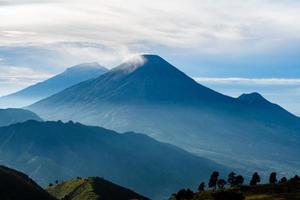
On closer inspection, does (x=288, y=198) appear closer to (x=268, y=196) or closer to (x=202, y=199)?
(x=268, y=196)

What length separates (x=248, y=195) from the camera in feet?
642

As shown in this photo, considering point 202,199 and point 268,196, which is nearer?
point 268,196

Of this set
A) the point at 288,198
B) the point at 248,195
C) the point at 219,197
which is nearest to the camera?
the point at 219,197

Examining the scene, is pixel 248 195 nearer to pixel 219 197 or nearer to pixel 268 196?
pixel 268 196

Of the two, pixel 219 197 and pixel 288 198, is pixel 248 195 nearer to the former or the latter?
pixel 288 198

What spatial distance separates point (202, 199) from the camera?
198875 mm

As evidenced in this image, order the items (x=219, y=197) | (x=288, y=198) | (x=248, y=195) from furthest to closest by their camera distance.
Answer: (x=248, y=195), (x=288, y=198), (x=219, y=197)

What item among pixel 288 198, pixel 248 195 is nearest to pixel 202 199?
pixel 248 195

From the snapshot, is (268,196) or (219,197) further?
(268,196)

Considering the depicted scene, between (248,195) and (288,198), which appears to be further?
(248,195)

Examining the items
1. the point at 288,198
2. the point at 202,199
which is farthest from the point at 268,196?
the point at 202,199

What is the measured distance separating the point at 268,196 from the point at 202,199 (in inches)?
978

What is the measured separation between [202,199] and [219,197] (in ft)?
142

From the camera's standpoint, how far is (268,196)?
185 metres
